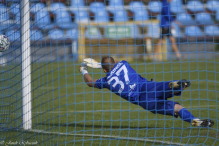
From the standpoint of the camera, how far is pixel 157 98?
4.12 metres

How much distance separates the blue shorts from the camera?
4.03 metres

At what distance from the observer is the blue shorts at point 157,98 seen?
13.2 ft

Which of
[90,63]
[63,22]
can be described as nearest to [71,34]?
[90,63]

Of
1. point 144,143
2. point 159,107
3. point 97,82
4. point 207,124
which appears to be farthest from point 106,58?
point 207,124

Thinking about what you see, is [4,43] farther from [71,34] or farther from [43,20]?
[71,34]

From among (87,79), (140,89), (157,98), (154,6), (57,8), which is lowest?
(157,98)

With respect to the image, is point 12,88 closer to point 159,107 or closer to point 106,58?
point 106,58

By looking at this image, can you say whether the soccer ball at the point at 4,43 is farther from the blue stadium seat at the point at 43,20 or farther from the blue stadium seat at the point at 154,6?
the blue stadium seat at the point at 154,6

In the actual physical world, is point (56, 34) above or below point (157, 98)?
above

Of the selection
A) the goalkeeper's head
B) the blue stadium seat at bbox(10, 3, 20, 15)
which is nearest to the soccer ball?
the blue stadium seat at bbox(10, 3, 20, 15)

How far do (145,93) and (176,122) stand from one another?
118 cm

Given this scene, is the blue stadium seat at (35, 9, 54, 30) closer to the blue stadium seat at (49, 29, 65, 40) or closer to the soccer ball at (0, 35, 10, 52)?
the blue stadium seat at (49, 29, 65, 40)

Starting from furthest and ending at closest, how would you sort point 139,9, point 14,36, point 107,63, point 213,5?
point 139,9 < point 14,36 < point 107,63 < point 213,5

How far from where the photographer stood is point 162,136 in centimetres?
419
